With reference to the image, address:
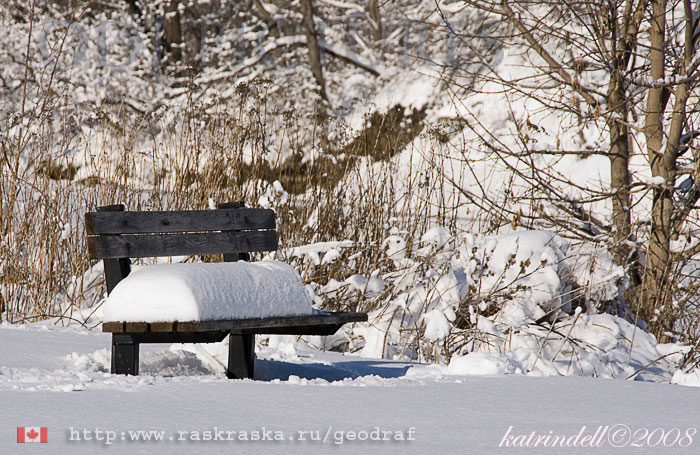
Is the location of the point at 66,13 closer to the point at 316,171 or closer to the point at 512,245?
the point at 316,171

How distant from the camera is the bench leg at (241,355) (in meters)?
3.13

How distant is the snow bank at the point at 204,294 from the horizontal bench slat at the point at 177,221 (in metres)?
0.28

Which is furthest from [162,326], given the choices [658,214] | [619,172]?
[619,172]

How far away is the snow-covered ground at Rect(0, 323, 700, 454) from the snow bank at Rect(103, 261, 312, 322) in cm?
22

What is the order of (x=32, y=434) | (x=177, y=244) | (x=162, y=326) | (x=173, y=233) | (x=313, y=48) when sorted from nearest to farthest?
(x=32, y=434)
(x=162, y=326)
(x=177, y=244)
(x=173, y=233)
(x=313, y=48)

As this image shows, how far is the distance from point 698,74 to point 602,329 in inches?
61.4

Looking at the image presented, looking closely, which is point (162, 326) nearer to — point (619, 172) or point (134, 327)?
point (134, 327)

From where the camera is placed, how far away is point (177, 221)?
338 centimetres

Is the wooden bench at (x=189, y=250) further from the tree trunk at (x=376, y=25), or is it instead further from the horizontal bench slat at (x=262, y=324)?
the tree trunk at (x=376, y=25)

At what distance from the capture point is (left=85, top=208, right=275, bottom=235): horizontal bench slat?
3086 millimetres

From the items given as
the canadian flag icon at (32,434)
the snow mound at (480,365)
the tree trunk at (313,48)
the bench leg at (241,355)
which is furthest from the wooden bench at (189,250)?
the tree trunk at (313,48)

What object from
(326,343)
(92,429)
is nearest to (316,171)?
(326,343)

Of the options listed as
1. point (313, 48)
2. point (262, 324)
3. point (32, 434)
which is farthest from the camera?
point (313, 48)

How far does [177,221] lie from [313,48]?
39.4ft
